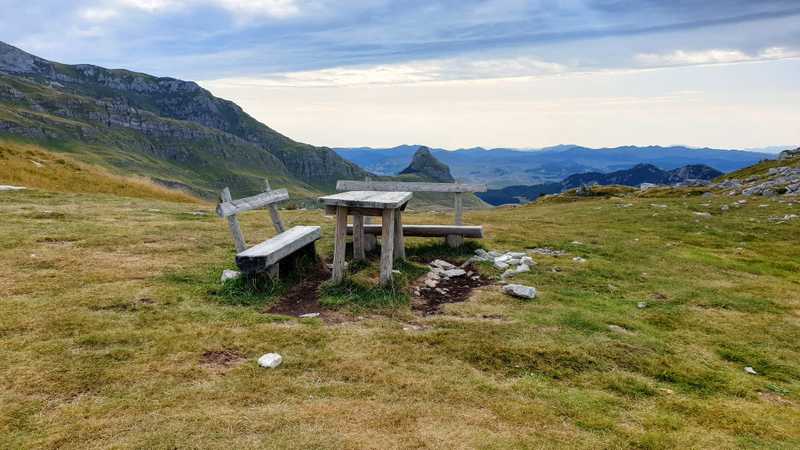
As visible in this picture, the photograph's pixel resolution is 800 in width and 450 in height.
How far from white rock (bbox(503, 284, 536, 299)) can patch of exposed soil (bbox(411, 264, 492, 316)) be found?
90 cm

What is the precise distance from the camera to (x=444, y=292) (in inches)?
441

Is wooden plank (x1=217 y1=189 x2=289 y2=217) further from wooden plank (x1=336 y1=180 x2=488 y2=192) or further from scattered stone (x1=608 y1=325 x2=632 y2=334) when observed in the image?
scattered stone (x1=608 y1=325 x2=632 y2=334)

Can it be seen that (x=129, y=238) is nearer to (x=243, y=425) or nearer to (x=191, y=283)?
(x=191, y=283)

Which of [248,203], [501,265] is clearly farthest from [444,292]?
[248,203]

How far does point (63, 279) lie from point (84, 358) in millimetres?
4046

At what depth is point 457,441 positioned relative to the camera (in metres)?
5.30

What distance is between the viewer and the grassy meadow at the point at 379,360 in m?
5.42

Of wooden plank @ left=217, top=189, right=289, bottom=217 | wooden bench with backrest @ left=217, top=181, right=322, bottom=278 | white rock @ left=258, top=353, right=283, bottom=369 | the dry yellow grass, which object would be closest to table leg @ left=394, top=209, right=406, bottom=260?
wooden bench with backrest @ left=217, top=181, right=322, bottom=278

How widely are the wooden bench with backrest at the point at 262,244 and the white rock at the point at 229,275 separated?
1.51ft

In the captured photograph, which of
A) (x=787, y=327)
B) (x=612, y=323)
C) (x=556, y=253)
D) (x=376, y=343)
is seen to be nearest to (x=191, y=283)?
(x=376, y=343)

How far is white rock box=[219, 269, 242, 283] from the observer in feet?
33.6

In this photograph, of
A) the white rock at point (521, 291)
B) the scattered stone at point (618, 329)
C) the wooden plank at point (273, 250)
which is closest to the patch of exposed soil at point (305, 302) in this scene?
the wooden plank at point (273, 250)

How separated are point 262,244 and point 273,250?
3.93 feet

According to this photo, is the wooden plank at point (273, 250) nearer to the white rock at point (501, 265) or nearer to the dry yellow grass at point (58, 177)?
the white rock at point (501, 265)
